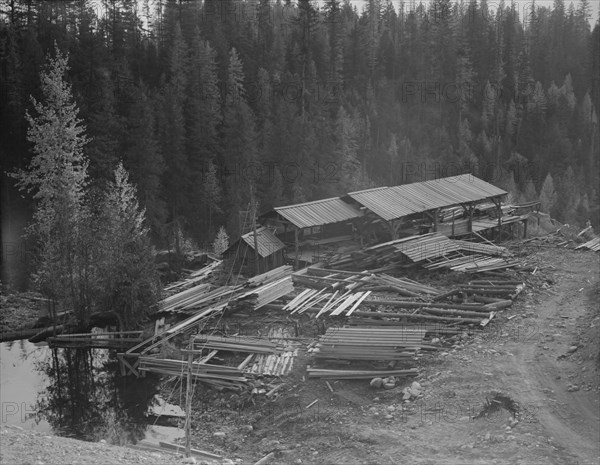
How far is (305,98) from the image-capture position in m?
57.7

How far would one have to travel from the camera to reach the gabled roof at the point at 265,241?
2533 cm

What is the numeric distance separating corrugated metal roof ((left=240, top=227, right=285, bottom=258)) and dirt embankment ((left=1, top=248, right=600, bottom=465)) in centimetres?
881

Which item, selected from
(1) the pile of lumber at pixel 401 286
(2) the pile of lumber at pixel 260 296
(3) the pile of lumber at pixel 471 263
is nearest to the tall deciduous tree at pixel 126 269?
(2) the pile of lumber at pixel 260 296

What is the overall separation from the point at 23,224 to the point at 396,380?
30.6 metres

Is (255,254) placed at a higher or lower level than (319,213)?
lower

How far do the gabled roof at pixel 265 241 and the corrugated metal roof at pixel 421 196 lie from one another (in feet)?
11.9

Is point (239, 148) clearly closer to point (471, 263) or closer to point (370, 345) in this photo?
point (471, 263)

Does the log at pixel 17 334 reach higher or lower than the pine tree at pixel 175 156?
lower

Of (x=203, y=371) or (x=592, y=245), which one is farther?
(x=592, y=245)

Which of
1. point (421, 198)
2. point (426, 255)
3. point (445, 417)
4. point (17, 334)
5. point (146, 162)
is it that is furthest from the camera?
point (146, 162)

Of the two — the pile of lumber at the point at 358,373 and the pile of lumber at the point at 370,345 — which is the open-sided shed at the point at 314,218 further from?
the pile of lumber at the point at 358,373

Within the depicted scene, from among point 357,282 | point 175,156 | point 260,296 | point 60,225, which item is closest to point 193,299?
point 260,296

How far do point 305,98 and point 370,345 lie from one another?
43.4m

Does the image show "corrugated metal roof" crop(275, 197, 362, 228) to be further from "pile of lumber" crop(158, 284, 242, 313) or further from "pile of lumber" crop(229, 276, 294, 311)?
"pile of lumber" crop(158, 284, 242, 313)
